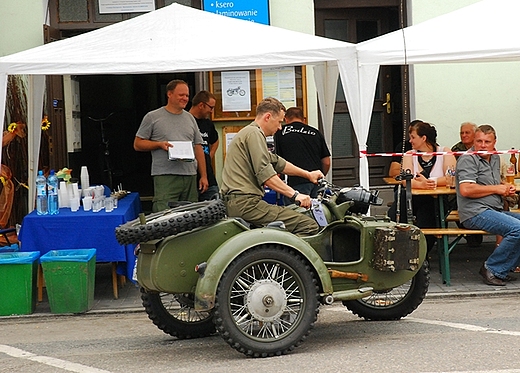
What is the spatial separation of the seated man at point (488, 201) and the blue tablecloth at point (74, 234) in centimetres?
326

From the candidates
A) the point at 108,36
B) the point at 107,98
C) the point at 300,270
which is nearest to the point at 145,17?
the point at 108,36

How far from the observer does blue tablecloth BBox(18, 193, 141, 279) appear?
8719mm

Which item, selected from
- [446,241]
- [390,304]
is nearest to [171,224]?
[390,304]

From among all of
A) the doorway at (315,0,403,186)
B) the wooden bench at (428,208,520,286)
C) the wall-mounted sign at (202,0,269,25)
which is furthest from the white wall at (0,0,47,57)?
the wooden bench at (428,208,520,286)

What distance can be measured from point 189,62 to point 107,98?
8707mm

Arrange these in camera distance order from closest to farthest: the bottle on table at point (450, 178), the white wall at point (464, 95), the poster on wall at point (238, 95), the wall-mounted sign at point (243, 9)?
the bottle on table at point (450, 178) < the wall-mounted sign at point (243, 9) < the poster on wall at point (238, 95) < the white wall at point (464, 95)

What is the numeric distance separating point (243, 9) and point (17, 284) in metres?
5.33

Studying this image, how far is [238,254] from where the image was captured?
243 inches

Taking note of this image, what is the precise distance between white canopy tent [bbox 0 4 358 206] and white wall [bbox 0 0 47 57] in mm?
3035

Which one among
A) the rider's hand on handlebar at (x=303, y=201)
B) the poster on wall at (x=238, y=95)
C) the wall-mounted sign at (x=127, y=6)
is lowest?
the rider's hand on handlebar at (x=303, y=201)

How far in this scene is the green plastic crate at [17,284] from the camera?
824 centimetres

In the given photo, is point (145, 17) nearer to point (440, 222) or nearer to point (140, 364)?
point (440, 222)

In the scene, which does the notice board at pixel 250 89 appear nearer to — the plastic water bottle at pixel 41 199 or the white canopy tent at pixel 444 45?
the white canopy tent at pixel 444 45

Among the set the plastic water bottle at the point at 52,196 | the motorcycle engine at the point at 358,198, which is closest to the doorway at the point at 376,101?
the plastic water bottle at the point at 52,196
